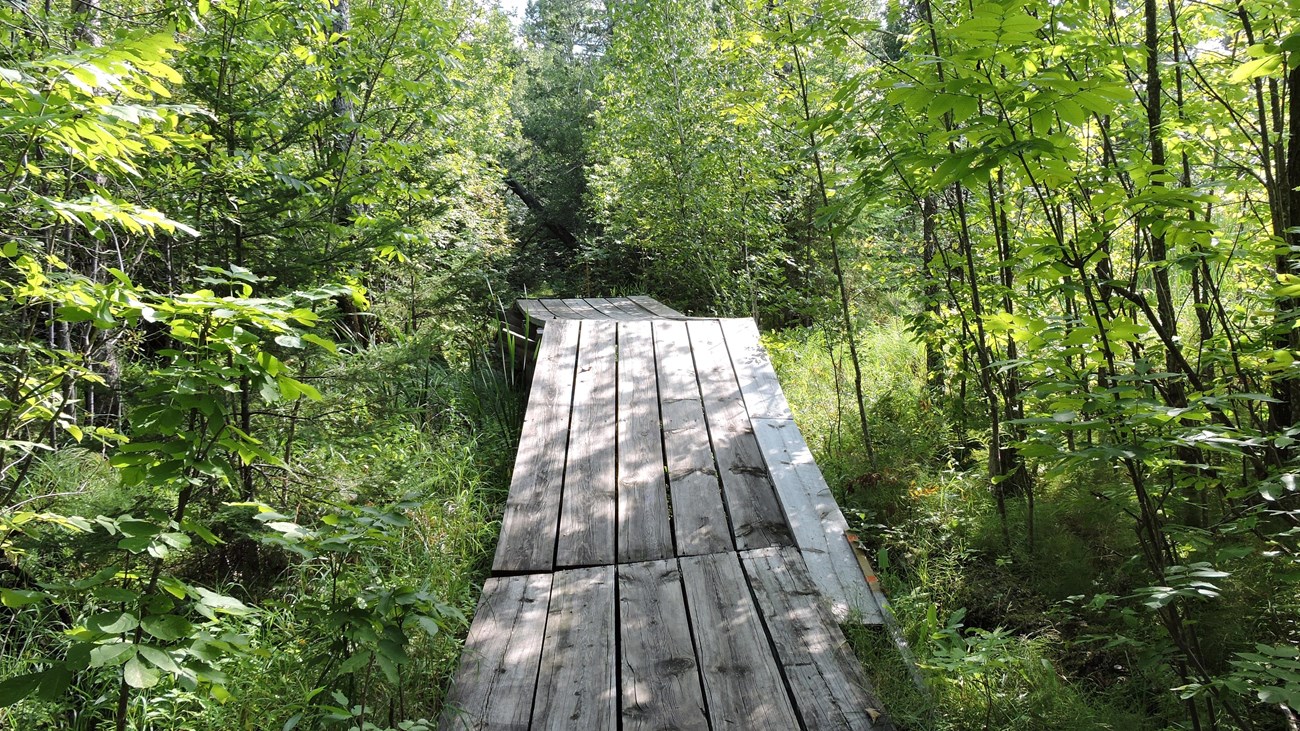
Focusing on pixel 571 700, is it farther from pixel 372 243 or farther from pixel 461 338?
pixel 461 338

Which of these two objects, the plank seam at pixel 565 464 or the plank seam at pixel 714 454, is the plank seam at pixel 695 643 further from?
the plank seam at pixel 565 464

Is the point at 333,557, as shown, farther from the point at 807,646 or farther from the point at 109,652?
the point at 807,646

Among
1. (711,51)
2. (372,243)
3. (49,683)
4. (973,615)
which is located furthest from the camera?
(711,51)

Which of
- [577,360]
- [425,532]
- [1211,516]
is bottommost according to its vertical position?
[1211,516]

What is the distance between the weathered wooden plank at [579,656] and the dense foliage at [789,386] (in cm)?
39

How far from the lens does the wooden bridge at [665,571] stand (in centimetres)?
200

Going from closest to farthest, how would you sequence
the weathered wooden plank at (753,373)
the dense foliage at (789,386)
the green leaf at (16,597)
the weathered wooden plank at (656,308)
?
the green leaf at (16,597) → the dense foliage at (789,386) → the weathered wooden plank at (753,373) → the weathered wooden plank at (656,308)

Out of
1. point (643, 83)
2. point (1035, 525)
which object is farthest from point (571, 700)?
point (643, 83)

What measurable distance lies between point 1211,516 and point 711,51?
7.03 metres

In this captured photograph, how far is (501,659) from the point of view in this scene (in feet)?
7.15

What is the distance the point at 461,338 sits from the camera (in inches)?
286

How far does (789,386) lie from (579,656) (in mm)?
3933

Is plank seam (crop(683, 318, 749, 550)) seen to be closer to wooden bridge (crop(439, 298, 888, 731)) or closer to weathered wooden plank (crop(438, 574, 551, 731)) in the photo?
wooden bridge (crop(439, 298, 888, 731))

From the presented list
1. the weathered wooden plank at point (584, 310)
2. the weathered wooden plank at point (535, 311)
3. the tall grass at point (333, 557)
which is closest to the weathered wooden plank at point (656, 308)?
the weathered wooden plank at point (584, 310)
